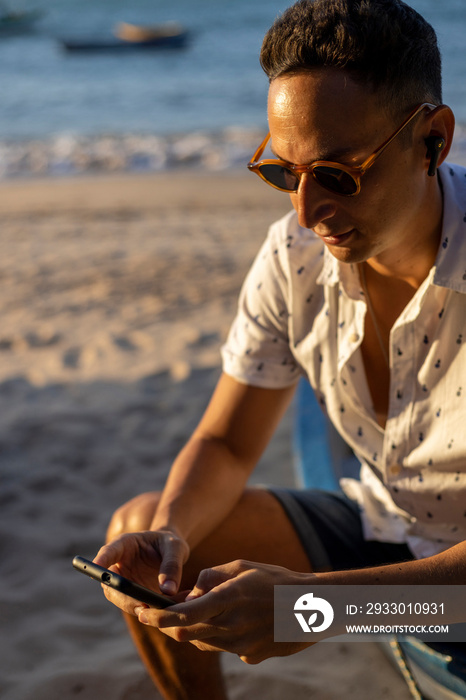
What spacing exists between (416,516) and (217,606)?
0.61m

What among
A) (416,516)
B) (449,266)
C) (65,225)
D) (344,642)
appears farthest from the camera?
(65,225)

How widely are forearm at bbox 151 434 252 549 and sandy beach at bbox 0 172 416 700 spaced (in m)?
0.64

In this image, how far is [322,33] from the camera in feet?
4.29

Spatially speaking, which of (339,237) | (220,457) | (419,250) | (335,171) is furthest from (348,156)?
(220,457)

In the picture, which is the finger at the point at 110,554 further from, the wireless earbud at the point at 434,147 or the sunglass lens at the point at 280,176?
the wireless earbud at the point at 434,147

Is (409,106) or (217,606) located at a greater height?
(409,106)

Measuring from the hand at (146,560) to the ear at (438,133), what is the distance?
3.08 feet

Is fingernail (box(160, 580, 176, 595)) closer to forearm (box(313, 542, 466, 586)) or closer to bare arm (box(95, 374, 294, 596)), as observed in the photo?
bare arm (box(95, 374, 294, 596))

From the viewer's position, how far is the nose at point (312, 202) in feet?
4.66

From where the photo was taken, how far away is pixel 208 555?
172 cm

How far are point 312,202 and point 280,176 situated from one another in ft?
0.34

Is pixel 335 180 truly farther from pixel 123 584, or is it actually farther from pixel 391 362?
pixel 123 584

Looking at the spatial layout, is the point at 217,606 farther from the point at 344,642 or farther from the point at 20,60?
the point at 20,60

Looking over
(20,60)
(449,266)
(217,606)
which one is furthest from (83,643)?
(20,60)
